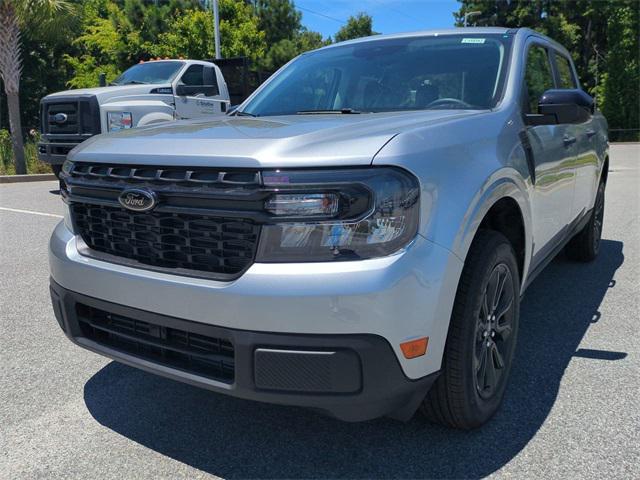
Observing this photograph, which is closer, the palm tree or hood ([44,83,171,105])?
hood ([44,83,171,105])

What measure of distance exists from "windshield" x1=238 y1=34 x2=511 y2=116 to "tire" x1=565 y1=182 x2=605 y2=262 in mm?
2467

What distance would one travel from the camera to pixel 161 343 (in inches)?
88.7

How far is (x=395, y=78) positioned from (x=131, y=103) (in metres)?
7.31

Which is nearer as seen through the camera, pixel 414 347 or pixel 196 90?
pixel 414 347

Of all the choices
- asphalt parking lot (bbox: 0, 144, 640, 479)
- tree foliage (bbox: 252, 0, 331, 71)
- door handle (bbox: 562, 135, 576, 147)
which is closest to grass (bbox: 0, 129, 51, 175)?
asphalt parking lot (bbox: 0, 144, 640, 479)

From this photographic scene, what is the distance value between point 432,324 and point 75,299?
1479mm

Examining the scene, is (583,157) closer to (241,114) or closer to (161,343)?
(241,114)

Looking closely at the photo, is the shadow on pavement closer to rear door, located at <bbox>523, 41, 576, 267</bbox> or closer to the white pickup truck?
rear door, located at <bbox>523, 41, 576, 267</bbox>

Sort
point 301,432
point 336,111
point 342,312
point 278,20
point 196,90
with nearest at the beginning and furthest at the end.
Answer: point 342,312 < point 301,432 < point 336,111 < point 196,90 < point 278,20

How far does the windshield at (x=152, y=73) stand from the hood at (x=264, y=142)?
8.48 metres

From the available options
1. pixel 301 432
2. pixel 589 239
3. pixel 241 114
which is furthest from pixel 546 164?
pixel 589 239

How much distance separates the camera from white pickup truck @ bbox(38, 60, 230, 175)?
9.49 meters

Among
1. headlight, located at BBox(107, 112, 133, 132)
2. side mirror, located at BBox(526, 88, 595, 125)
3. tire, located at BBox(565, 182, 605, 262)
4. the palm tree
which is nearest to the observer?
side mirror, located at BBox(526, 88, 595, 125)

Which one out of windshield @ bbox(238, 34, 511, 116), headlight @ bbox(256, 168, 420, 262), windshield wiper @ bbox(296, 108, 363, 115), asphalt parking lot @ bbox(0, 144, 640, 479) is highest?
windshield @ bbox(238, 34, 511, 116)
